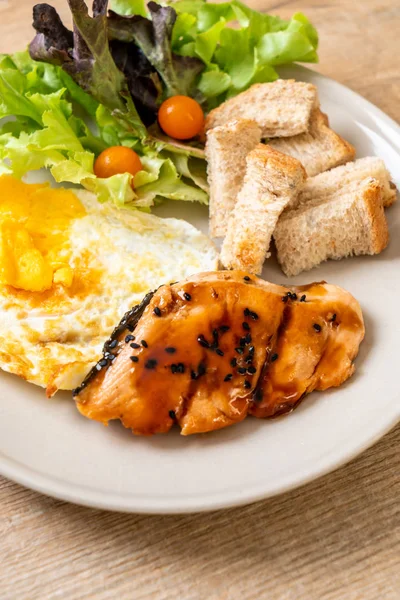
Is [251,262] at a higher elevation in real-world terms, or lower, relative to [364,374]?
higher

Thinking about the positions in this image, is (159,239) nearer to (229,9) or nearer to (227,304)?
(227,304)

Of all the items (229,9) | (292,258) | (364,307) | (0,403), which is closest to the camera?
(0,403)

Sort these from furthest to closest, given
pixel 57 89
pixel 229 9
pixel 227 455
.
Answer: pixel 229 9, pixel 57 89, pixel 227 455

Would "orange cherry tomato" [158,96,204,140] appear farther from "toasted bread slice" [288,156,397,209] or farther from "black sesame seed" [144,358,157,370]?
"black sesame seed" [144,358,157,370]

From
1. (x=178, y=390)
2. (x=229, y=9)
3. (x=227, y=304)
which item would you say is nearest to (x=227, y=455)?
(x=178, y=390)

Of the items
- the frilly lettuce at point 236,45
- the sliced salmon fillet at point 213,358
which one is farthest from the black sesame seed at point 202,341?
the frilly lettuce at point 236,45

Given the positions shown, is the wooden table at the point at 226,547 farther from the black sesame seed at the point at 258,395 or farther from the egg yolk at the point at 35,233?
the egg yolk at the point at 35,233

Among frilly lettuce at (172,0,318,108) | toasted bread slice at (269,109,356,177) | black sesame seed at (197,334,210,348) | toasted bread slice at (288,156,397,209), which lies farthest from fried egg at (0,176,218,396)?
frilly lettuce at (172,0,318,108)
